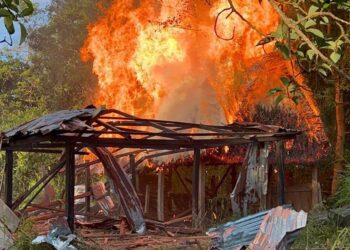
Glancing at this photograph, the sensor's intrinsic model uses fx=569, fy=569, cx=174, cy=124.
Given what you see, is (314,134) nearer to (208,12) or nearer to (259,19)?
(259,19)

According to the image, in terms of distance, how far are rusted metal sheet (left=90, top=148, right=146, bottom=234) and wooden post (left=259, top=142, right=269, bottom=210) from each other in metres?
2.37

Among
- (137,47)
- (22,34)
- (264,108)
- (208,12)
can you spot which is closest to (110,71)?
(137,47)

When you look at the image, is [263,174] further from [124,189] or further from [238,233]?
[238,233]

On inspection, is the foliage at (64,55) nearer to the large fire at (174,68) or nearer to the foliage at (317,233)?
the large fire at (174,68)

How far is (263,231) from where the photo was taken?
732cm

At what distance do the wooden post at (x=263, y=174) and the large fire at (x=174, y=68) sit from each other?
13.3ft

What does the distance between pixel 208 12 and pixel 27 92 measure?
10.7 meters

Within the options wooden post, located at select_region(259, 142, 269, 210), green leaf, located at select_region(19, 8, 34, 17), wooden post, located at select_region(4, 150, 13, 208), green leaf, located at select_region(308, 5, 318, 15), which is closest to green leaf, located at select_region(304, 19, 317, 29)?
green leaf, located at select_region(308, 5, 318, 15)

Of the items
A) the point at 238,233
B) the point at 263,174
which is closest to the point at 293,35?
the point at 238,233

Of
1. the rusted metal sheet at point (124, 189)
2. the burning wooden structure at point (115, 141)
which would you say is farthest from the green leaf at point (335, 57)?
the rusted metal sheet at point (124, 189)

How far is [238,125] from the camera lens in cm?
1137

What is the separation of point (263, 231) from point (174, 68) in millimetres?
9035

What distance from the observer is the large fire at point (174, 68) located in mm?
15320

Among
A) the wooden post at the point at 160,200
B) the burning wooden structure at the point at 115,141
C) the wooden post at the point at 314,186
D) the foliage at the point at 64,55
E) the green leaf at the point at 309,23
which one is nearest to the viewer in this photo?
the green leaf at the point at 309,23
